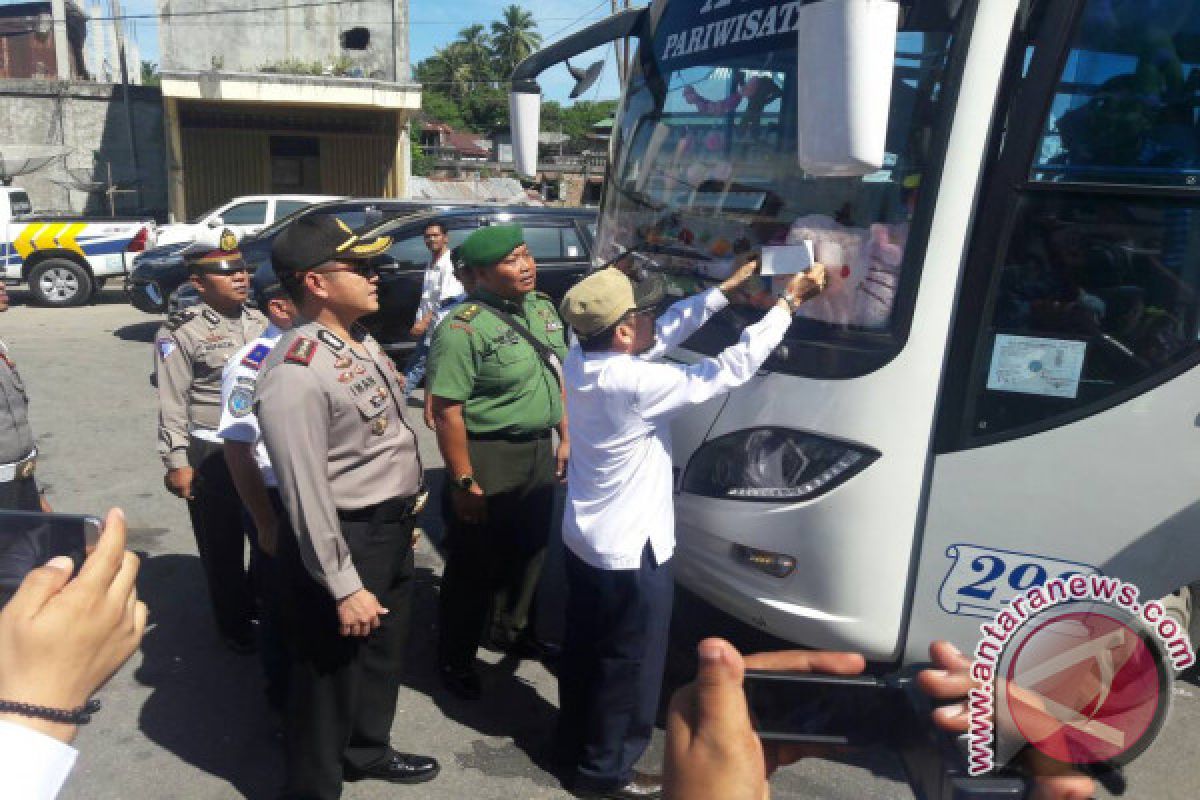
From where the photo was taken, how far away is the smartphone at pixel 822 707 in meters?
1.04

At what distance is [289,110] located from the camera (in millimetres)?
20203

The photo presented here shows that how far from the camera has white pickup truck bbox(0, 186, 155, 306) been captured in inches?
503

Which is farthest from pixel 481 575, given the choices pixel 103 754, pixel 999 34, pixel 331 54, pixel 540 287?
pixel 331 54

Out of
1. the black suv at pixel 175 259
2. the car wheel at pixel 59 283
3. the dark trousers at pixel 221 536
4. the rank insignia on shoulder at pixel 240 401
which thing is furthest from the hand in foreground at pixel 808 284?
the car wheel at pixel 59 283

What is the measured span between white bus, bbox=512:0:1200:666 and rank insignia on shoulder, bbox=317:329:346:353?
49.0 inches

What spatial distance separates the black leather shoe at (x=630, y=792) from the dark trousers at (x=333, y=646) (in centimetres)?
75

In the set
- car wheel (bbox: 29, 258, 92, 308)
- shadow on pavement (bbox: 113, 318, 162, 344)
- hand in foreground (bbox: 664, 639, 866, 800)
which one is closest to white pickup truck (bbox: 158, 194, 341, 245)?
car wheel (bbox: 29, 258, 92, 308)

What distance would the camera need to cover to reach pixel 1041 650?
1126 millimetres

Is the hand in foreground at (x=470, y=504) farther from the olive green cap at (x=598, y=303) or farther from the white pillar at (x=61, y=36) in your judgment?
the white pillar at (x=61, y=36)

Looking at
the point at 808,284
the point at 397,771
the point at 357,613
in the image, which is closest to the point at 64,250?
the point at 397,771

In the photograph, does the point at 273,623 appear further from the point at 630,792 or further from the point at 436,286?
Answer: the point at 436,286

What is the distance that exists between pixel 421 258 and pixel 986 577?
7.10 metres

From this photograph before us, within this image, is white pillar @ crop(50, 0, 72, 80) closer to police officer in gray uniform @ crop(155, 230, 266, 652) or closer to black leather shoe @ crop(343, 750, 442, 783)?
police officer in gray uniform @ crop(155, 230, 266, 652)

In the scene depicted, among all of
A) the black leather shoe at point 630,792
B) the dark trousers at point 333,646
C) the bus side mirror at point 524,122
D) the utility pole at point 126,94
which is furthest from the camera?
the utility pole at point 126,94
